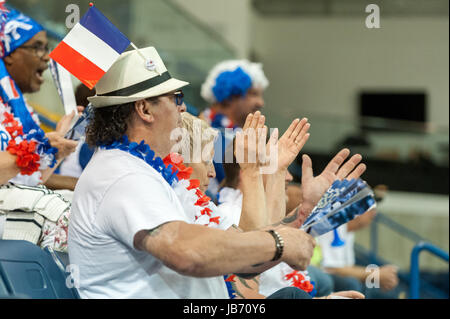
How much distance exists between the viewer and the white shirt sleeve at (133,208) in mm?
1717

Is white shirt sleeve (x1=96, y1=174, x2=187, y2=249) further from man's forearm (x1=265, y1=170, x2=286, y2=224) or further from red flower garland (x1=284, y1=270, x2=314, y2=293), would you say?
red flower garland (x1=284, y1=270, x2=314, y2=293)

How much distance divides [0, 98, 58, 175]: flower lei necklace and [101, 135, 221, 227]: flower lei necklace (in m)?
0.51

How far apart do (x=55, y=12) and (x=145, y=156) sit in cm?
477

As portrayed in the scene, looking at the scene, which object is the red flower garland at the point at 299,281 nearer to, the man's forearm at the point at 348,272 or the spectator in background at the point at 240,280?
the spectator in background at the point at 240,280

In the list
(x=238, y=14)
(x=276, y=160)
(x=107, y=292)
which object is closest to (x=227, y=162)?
(x=276, y=160)

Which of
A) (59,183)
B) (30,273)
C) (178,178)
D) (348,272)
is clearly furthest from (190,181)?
(348,272)

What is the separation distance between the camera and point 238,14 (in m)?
12.6

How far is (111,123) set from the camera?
2041 mm

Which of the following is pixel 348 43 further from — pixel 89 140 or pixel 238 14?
pixel 89 140

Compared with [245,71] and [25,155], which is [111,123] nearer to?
[25,155]

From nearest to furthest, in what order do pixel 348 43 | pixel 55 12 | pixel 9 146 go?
pixel 9 146
pixel 55 12
pixel 348 43

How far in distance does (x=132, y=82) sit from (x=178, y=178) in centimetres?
38

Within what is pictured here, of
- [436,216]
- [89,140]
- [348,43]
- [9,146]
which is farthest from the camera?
[348,43]

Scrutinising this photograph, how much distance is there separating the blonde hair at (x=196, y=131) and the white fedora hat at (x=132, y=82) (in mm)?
443
